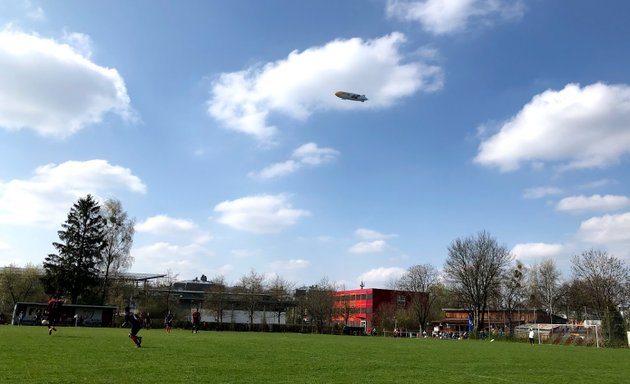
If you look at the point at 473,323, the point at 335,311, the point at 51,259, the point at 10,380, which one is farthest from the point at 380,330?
the point at 10,380

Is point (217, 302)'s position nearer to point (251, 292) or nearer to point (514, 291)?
point (251, 292)

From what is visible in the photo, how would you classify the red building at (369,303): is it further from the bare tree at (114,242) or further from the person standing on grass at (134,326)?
the person standing on grass at (134,326)

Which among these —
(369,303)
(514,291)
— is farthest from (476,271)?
(369,303)

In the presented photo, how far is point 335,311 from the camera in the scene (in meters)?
103

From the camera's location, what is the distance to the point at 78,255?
6956 centimetres

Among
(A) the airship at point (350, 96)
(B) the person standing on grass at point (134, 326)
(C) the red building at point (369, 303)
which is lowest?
(C) the red building at point (369, 303)

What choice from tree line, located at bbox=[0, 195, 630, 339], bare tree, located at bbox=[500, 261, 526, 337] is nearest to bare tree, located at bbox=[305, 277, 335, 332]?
tree line, located at bbox=[0, 195, 630, 339]

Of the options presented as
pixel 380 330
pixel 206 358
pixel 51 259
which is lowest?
pixel 380 330

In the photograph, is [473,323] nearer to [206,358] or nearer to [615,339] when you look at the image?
[615,339]

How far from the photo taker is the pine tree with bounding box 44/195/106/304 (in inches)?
2687

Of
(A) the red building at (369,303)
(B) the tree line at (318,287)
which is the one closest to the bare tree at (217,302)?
(B) the tree line at (318,287)

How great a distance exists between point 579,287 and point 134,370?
3469 inches

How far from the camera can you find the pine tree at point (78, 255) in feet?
224

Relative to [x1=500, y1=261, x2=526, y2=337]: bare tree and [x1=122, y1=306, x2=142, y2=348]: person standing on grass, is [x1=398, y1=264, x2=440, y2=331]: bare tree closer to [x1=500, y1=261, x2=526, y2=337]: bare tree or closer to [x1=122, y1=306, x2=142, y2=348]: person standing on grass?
[x1=500, y1=261, x2=526, y2=337]: bare tree
